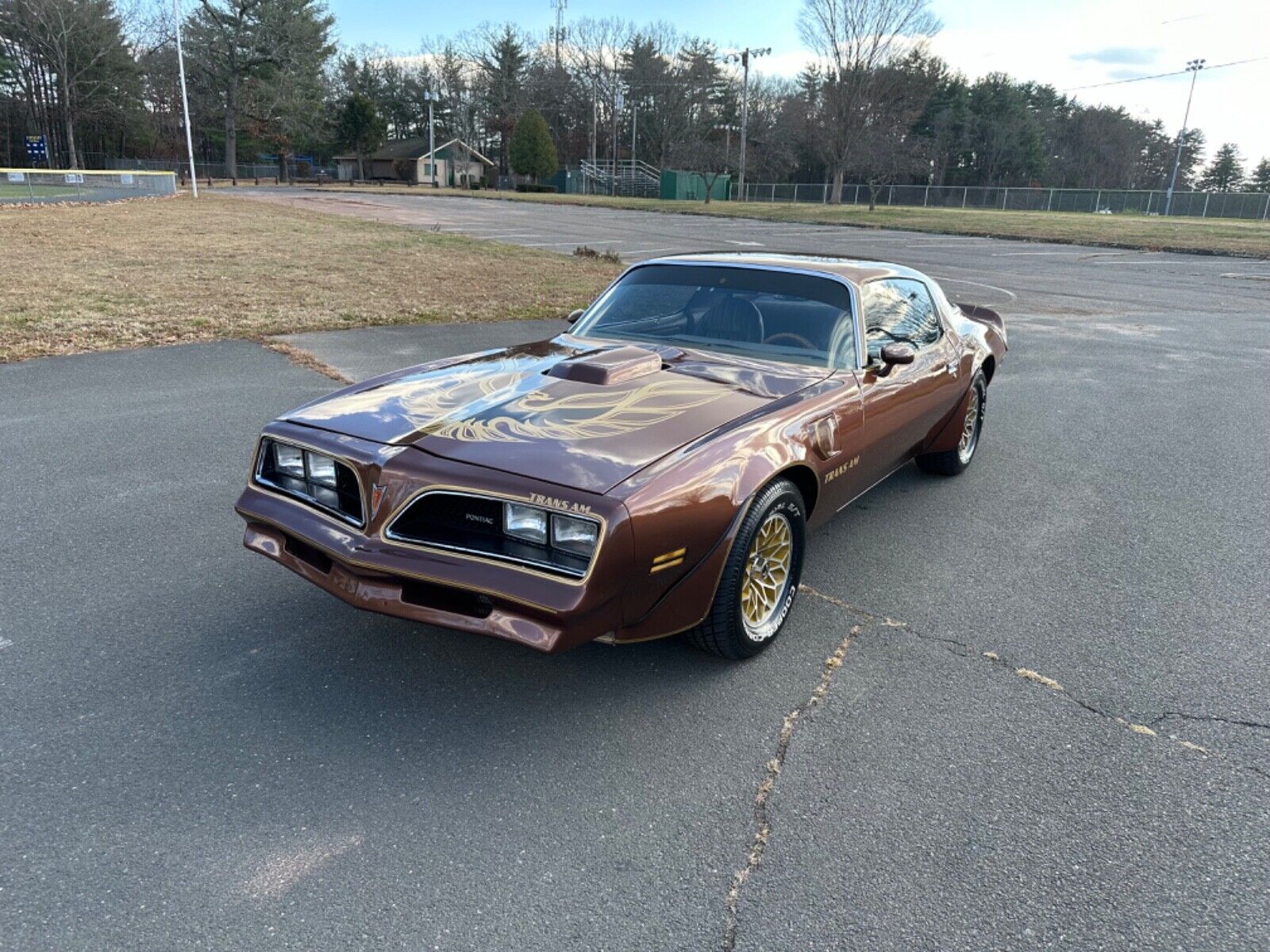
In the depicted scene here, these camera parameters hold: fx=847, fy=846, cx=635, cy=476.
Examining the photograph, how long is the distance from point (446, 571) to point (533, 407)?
2.61 feet

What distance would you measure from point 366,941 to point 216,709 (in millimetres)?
1153

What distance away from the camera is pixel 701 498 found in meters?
2.71

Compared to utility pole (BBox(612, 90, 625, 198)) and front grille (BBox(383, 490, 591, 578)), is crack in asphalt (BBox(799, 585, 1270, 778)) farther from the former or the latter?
utility pole (BBox(612, 90, 625, 198))

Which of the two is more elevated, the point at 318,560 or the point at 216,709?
the point at 318,560

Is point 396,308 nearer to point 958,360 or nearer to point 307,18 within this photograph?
point 958,360

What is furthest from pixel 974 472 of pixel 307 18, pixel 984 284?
pixel 307 18

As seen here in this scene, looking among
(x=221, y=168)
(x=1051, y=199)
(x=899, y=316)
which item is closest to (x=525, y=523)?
(x=899, y=316)

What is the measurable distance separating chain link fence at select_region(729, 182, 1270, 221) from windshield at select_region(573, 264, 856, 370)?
56728mm

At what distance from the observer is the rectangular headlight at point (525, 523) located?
2.52m

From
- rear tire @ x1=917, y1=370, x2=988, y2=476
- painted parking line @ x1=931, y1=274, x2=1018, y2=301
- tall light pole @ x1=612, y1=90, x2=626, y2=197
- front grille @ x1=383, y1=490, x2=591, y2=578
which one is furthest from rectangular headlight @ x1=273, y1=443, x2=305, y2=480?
tall light pole @ x1=612, y1=90, x2=626, y2=197

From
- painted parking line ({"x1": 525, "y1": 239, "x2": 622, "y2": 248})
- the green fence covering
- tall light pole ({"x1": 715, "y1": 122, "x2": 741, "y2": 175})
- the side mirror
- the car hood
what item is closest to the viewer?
the car hood

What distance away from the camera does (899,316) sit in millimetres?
4492

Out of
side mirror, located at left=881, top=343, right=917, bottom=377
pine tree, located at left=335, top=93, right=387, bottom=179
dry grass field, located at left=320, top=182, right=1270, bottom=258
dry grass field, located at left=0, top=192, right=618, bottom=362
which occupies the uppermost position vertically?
pine tree, located at left=335, top=93, right=387, bottom=179

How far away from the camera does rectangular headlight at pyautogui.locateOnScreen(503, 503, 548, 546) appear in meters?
2.52
